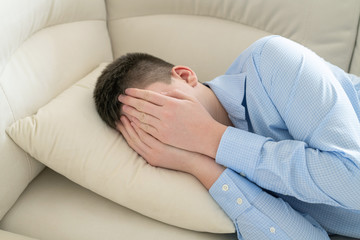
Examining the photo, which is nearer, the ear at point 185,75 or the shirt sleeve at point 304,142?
the shirt sleeve at point 304,142

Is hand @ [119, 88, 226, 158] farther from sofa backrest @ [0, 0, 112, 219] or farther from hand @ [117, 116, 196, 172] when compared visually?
sofa backrest @ [0, 0, 112, 219]

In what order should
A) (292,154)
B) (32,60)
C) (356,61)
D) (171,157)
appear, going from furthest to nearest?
(356,61) < (32,60) < (171,157) < (292,154)

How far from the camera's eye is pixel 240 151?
2.96ft

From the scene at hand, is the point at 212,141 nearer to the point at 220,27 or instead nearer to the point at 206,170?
the point at 206,170

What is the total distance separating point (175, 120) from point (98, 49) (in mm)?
531

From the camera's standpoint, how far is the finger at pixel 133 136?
38.3 inches

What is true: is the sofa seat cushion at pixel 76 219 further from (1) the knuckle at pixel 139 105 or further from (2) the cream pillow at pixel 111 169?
(1) the knuckle at pixel 139 105

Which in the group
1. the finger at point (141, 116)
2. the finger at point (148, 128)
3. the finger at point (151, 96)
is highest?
the finger at point (151, 96)

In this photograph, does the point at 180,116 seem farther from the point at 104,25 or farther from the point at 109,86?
the point at 104,25

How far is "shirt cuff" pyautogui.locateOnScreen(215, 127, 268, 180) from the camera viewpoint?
0.90 m

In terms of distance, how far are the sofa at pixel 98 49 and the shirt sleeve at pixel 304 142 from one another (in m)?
0.21

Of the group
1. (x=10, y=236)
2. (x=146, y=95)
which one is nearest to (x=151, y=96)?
(x=146, y=95)

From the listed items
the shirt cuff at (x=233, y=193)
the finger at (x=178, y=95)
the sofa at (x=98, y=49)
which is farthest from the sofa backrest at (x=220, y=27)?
the shirt cuff at (x=233, y=193)

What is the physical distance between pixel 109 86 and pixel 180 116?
200 millimetres
